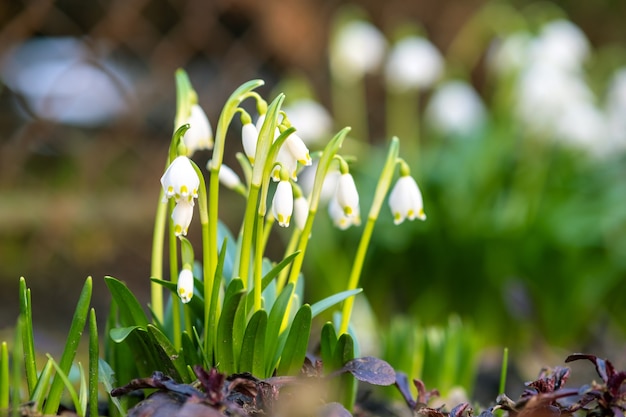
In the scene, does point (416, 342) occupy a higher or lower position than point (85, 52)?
lower

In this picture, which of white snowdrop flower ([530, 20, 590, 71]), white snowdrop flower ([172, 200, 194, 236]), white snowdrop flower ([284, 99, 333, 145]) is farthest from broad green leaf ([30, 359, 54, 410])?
white snowdrop flower ([530, 20, 590, 71])

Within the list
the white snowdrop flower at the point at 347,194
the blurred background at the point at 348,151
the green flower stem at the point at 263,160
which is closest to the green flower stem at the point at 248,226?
the green flower stem at the point at 263,160

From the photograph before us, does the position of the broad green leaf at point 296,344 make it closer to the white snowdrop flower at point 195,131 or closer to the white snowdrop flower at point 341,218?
the white snowdrop flower at point 341,218

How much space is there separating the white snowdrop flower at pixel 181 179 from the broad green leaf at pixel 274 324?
0.68 feet

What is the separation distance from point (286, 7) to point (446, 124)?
3.08 ft

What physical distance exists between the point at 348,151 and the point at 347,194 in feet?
6.18

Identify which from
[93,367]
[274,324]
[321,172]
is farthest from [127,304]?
[321,172]

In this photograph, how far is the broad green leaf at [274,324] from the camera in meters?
1.01

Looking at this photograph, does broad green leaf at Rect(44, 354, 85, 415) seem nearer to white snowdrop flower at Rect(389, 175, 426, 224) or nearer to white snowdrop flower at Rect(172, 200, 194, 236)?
white snowdrop flower at Rect(172, 200, 194, 236)

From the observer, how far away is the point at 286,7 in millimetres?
3248

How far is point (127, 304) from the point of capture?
101cm

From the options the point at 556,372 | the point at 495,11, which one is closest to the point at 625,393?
the point at 556,372

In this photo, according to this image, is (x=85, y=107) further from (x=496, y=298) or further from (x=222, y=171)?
(x=222, y=171)

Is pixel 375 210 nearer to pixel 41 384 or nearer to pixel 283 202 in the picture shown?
pixel 283 202
